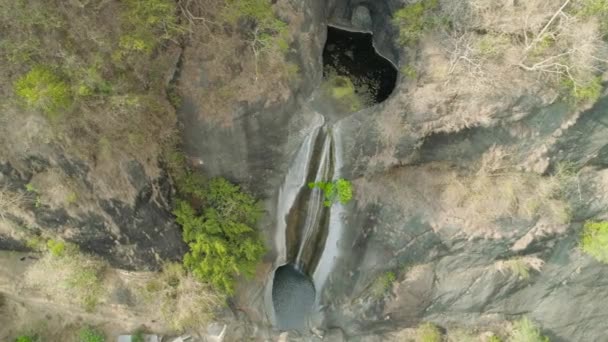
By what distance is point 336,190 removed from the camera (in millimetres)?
14953

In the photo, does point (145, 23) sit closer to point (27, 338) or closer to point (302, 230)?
point (302, 230)

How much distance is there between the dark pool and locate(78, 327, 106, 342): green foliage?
21.0ft

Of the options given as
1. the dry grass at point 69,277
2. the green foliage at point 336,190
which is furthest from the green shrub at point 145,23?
the green foliage at point 336,190

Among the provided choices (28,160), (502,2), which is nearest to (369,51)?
(502,2)

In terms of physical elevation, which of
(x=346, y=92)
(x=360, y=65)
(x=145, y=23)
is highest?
(x=145, y=23)

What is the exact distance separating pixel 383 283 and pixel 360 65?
940 centimetres

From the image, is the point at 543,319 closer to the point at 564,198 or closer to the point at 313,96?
the point at 564,198

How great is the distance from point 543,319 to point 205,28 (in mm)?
14368

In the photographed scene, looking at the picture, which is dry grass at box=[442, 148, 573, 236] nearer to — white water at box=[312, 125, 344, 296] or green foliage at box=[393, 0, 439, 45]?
white water at box=[312, 125, 344, 296]

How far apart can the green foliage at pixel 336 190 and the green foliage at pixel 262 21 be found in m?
5.22

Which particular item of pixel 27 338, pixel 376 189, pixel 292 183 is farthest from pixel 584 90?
pixel 27 338

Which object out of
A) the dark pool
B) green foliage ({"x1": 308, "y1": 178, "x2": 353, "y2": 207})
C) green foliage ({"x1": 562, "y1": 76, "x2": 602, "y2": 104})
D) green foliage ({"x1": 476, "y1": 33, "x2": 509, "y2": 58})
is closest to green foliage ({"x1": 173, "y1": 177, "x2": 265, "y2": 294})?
the dark pool

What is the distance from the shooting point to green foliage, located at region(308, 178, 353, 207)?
1480 centimetres

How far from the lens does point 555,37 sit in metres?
11.2
